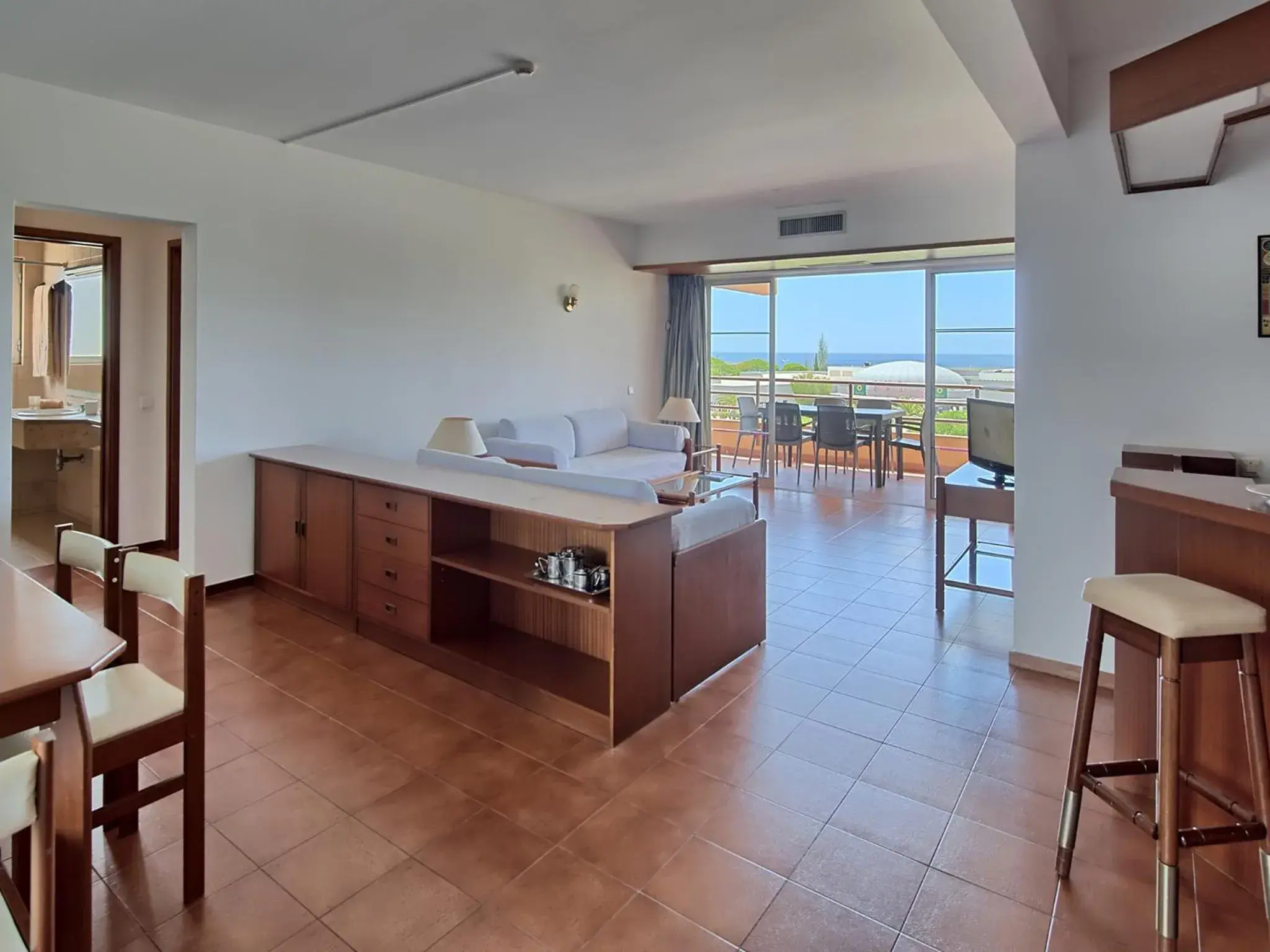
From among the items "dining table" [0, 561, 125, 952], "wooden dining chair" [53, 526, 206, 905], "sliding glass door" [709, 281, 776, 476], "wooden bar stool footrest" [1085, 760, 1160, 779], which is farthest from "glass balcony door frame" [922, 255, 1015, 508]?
"dining table" [0, 561, 125, 952]

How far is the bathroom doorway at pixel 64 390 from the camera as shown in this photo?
4.96 m

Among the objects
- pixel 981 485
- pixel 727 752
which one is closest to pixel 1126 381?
pixel 981 485

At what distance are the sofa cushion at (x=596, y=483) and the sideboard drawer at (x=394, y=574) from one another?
67 centimetres

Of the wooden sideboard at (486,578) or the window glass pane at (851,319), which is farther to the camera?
the window glass pane at (851,319)

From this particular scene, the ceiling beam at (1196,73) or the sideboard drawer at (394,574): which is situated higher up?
the ceiling beam at (1196,73)

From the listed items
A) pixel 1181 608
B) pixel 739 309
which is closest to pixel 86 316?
pixel 739 309

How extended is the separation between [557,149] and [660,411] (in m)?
3.64

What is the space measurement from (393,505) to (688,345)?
17.4 feet

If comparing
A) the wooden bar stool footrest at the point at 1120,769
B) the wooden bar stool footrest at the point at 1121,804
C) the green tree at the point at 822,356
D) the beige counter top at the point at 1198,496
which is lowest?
the wooden bar stool footrest at the point at 1121,804

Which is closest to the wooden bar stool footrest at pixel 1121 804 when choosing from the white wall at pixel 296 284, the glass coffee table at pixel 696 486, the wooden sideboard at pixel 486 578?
the wooden sideboard at pixel 486 578

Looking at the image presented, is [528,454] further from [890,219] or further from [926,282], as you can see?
[926,282]

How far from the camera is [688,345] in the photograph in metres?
8.20

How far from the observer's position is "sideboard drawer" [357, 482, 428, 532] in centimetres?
334

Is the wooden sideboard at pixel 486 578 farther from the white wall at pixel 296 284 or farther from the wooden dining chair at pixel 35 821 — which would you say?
the wooden dining chair at pixel 35 821
